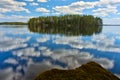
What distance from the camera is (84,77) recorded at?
8508mm

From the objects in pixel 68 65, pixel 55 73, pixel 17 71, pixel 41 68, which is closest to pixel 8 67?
pixel 17 71

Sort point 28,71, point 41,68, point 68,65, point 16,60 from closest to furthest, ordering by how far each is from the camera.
Answer: point 28,71 → point 41,68 → point 68,65 → point 16,60

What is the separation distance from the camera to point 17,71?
17656 mm

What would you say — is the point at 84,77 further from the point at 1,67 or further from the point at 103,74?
the point at 1,67

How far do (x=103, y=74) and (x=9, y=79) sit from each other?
8.79 metres

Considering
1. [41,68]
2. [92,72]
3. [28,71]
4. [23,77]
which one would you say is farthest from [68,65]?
[92,72]

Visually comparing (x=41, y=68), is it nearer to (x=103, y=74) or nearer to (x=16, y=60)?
(x=16, y=60)

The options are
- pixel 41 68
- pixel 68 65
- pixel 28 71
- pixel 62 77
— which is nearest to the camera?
pixel 62 77

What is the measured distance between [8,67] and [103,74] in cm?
1231

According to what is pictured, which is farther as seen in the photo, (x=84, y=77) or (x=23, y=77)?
(x=23, y=77)

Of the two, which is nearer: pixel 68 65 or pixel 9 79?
pixel 9 79

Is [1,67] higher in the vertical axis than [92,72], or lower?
lower

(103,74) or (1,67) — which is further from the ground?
(103,74)

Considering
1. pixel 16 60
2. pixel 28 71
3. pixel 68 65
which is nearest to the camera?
pixel 28 71
